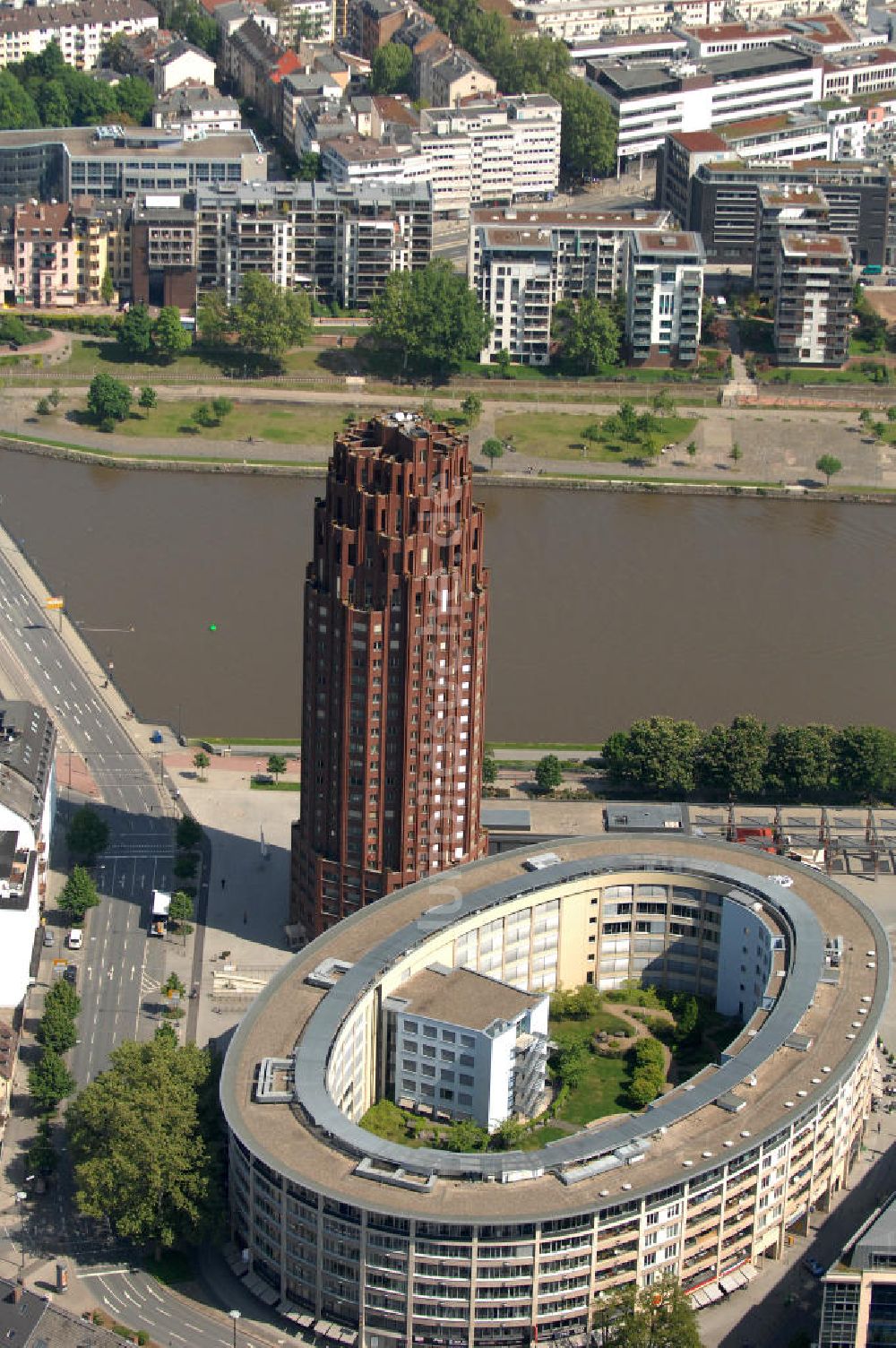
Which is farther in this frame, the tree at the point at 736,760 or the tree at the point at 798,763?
the tree at the point at 798,763

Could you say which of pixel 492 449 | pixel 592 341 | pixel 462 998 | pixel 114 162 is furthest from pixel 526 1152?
pixel 114 162

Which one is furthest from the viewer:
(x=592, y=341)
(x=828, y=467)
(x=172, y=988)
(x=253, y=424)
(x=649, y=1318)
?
(x=592, y=341)

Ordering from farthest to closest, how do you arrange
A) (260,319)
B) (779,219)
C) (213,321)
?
(779,219) < (213,321) < (260,319)

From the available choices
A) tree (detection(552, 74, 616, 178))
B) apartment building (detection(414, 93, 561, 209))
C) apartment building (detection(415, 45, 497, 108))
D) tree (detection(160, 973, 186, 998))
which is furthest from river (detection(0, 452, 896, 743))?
apartment building (detection(415, 45, 497, 108))

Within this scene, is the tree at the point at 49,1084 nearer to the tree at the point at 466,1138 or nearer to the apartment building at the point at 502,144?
the tree at the point at 466,1138

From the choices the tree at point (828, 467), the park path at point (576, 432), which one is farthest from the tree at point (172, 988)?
the tree at point (828, 467)

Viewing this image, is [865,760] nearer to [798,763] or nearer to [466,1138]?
[798,763]
